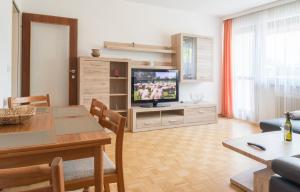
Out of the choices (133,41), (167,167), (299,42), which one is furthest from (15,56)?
(299,42)

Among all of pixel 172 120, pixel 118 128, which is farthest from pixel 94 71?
pixel 118 128

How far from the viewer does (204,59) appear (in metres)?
5.21

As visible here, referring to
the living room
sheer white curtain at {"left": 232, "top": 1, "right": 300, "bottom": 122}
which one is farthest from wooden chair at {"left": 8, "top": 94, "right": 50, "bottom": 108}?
sheer white curtain at {"left": 232, "top": 1, "right": 300, "bottom": 122}

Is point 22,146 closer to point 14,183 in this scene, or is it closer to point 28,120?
point 14,183

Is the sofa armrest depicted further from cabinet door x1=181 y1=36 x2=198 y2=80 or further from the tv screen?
cabinet door x1=181 y1=36 x2=198 y2=80

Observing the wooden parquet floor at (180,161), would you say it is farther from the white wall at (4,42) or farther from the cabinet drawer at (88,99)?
the white wall at (4,42)

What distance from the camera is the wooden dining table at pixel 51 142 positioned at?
1.06m

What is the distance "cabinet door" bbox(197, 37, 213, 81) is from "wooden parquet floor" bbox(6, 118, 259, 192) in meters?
1.42

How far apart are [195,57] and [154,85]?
1203 millimetres

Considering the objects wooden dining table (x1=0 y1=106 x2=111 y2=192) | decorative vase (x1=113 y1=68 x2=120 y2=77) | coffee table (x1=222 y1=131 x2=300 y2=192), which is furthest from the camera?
decorative vase (x1=113 y1=68 x2=120 y2=77)

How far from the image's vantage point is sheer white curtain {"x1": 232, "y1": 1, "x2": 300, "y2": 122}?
424cm

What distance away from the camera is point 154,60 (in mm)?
4984

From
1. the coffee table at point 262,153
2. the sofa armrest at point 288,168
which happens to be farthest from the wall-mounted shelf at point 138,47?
the sofa armrest at point 288,168

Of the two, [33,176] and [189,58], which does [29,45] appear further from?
[33,176]
